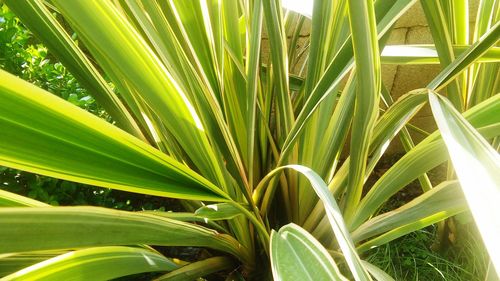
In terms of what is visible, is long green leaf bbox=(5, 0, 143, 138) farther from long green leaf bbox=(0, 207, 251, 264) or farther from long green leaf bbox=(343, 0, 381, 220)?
long green leaf bbox=(343, 0, 381, 220)

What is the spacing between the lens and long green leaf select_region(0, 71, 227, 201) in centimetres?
48

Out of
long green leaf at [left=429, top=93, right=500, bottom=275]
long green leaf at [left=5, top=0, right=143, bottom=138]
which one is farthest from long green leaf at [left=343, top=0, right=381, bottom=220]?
long green leaf at [left=5, top=0, right=143, bottom=138]

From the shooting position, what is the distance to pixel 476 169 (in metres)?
0.47

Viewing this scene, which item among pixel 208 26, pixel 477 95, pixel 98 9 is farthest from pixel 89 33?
pixel 477 95

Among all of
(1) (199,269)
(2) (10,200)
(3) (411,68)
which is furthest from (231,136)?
(3) (411,68)

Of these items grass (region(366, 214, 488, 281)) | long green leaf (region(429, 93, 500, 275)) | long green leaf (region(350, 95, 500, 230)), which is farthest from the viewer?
grass (region(366, 214, 488, 281))

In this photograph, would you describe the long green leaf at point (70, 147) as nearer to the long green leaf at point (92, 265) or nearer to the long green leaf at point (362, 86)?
the long green leaf at point (92, 265)

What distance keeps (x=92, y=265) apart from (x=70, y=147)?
21cm

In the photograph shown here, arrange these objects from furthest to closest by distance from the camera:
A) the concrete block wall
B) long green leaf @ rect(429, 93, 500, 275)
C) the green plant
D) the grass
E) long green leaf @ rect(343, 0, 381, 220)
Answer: the concrete block wall → the grass → long green leaf @ rect(343, 0, 381, 220) → the green plant → long green leaf @ rect(429, 93, 500, 275)

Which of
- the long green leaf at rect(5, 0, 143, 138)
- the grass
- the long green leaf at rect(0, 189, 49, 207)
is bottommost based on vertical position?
the grass

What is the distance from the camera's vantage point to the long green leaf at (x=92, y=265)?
586 millimetres

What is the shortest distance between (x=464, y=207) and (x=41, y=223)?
0.62 m

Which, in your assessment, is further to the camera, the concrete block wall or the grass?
the concrete block wall

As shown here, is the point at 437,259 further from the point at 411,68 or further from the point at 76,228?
the point at 76,228
